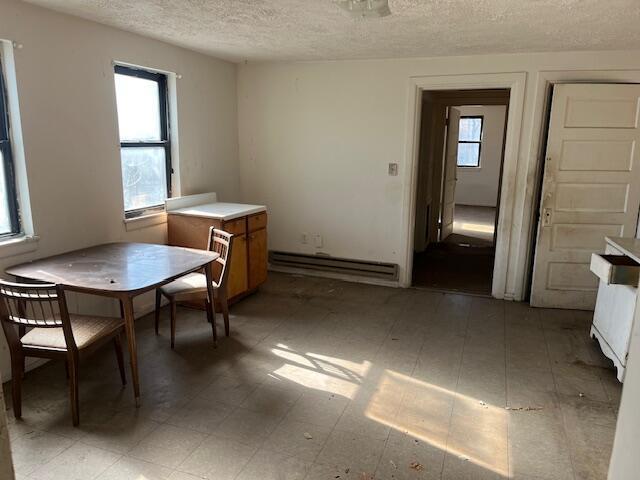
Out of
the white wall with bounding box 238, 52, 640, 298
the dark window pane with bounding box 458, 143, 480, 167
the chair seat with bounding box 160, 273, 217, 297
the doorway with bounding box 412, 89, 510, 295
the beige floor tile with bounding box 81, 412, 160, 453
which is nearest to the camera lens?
the beige floor tile with bounding box 81, 412, 160, 453

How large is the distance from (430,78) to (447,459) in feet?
11.0

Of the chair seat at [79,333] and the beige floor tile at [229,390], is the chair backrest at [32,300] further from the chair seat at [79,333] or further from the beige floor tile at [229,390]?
the beige floor tile at [229,390]

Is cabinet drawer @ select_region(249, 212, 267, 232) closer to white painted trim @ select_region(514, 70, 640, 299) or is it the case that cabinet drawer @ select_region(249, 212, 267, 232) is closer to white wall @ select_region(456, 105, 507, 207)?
white painted trim @ select_region(514, 70, 640, 299)

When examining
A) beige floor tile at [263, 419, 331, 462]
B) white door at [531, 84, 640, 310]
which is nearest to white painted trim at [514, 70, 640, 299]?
white door at [531, 84, 640, 310]

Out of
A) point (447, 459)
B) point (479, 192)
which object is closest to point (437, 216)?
point (479, 192)

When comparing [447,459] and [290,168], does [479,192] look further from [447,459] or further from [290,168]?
[447,459]

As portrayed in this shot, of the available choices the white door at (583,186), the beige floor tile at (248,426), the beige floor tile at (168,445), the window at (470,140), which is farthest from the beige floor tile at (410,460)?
the window at (470,140)

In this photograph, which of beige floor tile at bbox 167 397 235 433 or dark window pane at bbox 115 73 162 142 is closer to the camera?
beige floor tile at bbox 167 397 235 433

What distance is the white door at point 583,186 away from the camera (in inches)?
152

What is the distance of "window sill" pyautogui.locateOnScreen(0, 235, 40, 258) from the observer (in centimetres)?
281

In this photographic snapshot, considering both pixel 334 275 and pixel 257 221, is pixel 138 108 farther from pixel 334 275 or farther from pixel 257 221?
pixel 334 275

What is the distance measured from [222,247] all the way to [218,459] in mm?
1765

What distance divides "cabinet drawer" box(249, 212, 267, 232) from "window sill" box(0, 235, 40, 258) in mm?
1757

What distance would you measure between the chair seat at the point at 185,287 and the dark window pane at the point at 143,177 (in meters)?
0.88
